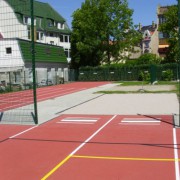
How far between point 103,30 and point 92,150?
50.7 metres

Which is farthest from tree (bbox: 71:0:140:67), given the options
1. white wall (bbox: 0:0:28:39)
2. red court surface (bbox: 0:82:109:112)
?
white wall (bbox: 0:0:28:39)

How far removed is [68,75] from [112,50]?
28.5ft

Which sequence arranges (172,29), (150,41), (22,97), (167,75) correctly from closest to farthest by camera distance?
1. (22,97)
2. (167,75)
3. (172,29)
4. (150,41)

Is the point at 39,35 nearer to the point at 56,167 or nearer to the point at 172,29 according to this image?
the point at 172,29

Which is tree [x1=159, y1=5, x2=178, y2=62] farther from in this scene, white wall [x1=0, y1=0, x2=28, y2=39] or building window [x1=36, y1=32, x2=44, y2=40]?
white wall [x1=0, y1=0, x2=28, y2=39]

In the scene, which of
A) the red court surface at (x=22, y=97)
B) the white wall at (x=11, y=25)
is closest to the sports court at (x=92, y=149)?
the white wall at (x=11, y=25)

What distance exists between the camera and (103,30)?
193ft

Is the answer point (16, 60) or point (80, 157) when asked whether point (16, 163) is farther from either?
point (16, 60)

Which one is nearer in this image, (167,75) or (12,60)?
(12,60)

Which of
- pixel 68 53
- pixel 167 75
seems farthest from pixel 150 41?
pixel 167 75

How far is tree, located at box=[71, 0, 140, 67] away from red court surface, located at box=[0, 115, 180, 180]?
45199mm

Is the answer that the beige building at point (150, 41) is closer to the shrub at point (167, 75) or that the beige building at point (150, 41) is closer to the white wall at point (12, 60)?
the shrub at point (167, 75)

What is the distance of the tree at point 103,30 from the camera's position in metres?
58.2

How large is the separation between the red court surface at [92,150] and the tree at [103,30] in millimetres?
45199
